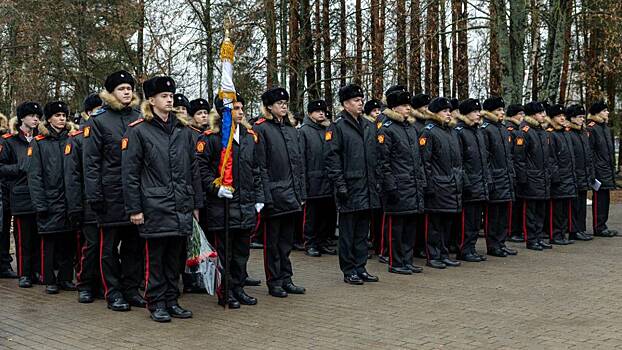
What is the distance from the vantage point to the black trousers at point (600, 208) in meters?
14.1

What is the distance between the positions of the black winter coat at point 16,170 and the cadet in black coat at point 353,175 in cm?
370

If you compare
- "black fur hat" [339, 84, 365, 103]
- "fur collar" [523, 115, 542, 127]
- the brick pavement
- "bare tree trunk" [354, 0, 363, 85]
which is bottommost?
the brick pavement

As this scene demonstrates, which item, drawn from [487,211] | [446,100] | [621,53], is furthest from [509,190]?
[621,53]

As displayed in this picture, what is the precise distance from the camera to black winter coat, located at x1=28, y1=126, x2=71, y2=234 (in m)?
9.02

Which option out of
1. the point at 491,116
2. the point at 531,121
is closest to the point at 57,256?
the point at 491,116

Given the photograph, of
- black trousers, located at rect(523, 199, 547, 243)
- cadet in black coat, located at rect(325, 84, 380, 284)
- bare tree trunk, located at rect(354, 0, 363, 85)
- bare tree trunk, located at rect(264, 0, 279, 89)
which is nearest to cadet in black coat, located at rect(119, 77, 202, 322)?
cadet in black coat, located at rect(325, 84, 380, 284)

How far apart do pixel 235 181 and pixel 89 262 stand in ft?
5.85

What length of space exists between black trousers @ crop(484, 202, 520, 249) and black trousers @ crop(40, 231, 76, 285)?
5889mm

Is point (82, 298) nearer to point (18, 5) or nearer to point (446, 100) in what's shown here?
point (446, 100)

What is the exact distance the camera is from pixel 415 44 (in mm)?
23312

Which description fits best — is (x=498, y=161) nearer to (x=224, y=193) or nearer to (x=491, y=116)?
(x=491, y=116)

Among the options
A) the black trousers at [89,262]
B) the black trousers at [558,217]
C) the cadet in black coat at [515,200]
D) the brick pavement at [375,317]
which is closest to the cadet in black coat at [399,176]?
the brick pavement at [375,317]

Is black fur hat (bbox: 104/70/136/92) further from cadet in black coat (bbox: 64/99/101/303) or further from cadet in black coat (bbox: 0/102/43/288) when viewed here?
cadet in black coat (bbox: 0/102/43/288)

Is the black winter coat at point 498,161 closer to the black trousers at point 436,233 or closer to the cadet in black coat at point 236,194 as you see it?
the black trousers at point 436,233
